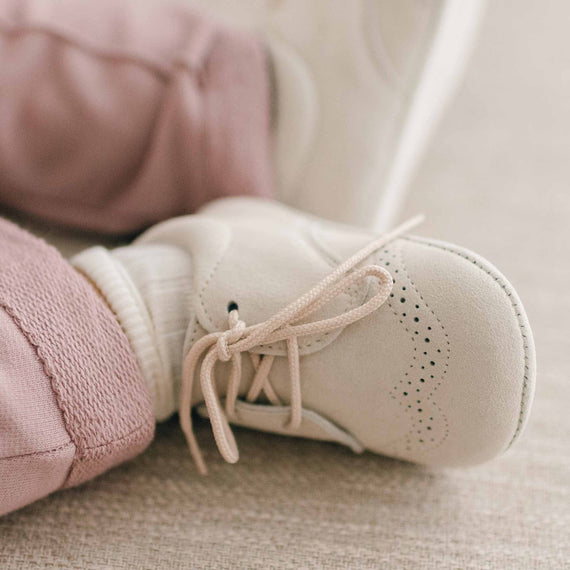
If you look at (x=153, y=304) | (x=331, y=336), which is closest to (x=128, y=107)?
(x=153, y=304)

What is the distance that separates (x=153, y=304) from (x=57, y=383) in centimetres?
11

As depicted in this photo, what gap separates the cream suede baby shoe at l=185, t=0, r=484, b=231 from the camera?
2.19 ft

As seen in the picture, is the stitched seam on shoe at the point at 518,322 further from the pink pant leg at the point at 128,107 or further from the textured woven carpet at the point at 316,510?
the pink pant leg at the point at 128,107

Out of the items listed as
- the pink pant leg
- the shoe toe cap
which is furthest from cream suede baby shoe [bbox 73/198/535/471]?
the pink pant leg

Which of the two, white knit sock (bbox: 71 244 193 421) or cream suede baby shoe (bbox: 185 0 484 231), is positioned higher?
cream suede baby shoe (bbox: 185 0 484 231)

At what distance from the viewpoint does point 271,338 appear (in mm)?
510

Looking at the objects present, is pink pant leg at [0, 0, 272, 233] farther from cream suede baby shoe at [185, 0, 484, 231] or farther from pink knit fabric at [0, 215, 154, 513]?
pink knit fabric at [0, 215, 154, 513]

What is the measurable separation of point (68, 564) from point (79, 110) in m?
0.45

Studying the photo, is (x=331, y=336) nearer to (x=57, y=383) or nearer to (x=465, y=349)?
(x=465, y=349)

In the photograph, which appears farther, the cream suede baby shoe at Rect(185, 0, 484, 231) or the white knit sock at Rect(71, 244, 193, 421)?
the cream suede baby shoe at Rect(185, 0, 484, 231)

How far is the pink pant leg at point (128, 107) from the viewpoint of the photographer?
25.8 inches

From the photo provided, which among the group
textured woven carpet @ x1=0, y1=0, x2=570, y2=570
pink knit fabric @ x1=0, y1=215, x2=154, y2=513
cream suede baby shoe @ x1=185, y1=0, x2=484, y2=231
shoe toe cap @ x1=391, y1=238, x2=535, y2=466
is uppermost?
cream suede baby shoe @ x1=185, y1=0, x2=484, y2=231

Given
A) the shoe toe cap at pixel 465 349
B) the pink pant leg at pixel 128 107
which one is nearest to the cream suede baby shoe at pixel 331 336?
the shoe toe cap at pixel 465 349

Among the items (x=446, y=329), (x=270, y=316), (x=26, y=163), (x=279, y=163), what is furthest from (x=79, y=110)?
(x=446, y=329)
